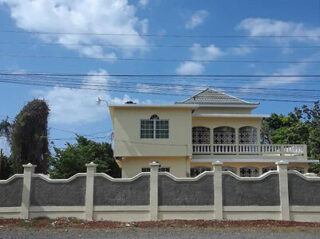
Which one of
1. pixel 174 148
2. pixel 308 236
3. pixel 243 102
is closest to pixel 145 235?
pixel 308 236

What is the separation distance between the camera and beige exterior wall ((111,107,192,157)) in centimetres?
1988

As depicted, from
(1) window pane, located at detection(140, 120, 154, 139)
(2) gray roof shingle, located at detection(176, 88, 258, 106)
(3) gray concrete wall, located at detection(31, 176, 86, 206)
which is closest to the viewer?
(3) gray concrete wall, located at detection(31, 176, 86, 206)

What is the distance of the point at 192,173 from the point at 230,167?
2.22 m

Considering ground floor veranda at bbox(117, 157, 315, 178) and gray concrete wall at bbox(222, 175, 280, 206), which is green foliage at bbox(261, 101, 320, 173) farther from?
gray concrete wall at bbox(222, 175, 280, 206)

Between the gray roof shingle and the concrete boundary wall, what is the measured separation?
34.5 ft

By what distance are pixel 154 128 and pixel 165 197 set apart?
7.52m

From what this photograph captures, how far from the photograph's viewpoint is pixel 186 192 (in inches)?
516

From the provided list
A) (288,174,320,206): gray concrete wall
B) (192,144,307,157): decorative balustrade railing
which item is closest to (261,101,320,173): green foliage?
(192,144,307,157): decorative balustrade railing

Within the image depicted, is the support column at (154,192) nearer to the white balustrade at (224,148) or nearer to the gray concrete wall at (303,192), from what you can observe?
the gray concrete wall at (303,192)

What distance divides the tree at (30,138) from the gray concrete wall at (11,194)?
38.8 feet

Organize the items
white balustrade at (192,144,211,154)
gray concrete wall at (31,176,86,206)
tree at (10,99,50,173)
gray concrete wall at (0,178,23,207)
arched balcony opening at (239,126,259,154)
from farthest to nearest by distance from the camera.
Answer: tree at (10,99,50,173), arched balcony opening at (239,126,259,154), white balustrade at (192,144,211,154), gray concrete wall at (0,178,23,207), gray concrete wall at (31,176,86,206)

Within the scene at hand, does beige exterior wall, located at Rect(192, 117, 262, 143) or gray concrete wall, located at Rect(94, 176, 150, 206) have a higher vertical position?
beige exterior wall, located at Rect(192, 117, 262, 143)

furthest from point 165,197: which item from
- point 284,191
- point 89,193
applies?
point 284,191

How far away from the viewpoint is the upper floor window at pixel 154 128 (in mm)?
20188
